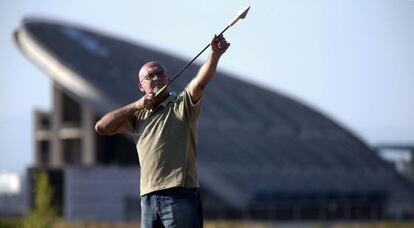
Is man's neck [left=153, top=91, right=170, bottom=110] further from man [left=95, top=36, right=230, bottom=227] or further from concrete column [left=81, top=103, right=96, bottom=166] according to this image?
concrete column [left=81, top=103, right=96, bottom=166]

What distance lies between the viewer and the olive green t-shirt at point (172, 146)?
19.8 ft

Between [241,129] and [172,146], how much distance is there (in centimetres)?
6085

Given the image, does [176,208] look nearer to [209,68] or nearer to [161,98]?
[161,98]

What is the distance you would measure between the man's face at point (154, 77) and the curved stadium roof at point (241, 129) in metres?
52.0

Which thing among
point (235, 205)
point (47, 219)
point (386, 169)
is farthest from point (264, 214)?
point (47, 219)

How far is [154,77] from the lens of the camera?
20.3 feet

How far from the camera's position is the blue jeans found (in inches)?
236

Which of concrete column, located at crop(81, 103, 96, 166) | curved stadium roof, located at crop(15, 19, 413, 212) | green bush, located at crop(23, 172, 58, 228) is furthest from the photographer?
concrete column, located at crop(81, 103, 96, 166)

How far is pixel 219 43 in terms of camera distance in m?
5.73

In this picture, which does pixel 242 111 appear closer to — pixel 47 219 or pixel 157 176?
pixel 47 219

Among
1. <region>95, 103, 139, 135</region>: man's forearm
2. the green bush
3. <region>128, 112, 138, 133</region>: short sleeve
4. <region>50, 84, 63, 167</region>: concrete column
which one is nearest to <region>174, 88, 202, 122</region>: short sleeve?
<region>95, 103, 139, 135</region>: man's forearm

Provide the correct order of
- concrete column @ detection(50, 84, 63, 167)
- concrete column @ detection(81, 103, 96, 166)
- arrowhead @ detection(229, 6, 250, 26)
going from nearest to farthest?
arrowhead @ detection(229, 6, 250, 26), concrete column @ detection(81, 103, 96, 166), concrete column @ detection(50, 84, 63, 167)

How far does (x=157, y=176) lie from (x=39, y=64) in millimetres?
54920

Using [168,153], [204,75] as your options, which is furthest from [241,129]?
[204,75]
